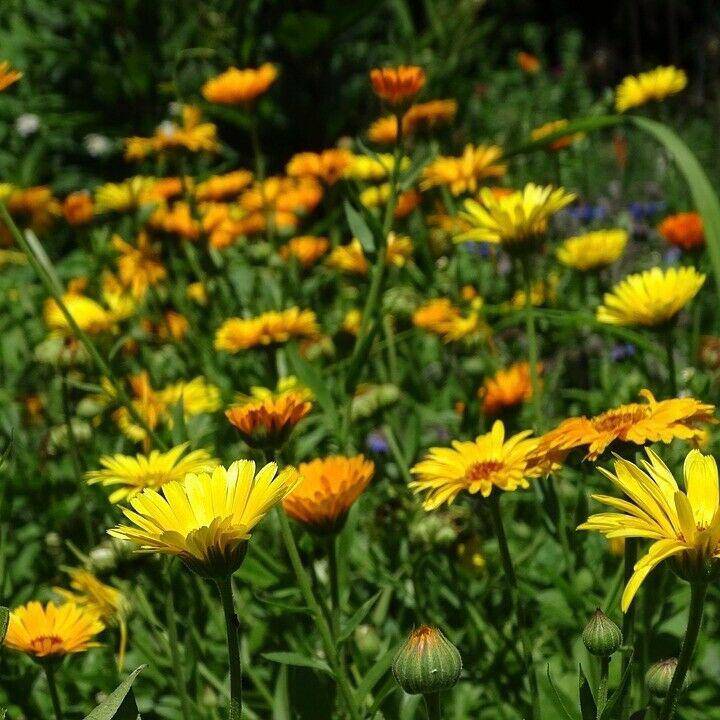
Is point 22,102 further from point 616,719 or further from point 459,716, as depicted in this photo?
point 616,719

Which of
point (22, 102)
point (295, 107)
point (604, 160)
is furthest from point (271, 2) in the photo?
point (604, 160)

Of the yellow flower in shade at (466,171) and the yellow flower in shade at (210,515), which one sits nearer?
the yellow flower in shade at (210,515)

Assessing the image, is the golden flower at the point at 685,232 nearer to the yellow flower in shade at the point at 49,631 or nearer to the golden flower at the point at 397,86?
the golden flower at the point at 397,86

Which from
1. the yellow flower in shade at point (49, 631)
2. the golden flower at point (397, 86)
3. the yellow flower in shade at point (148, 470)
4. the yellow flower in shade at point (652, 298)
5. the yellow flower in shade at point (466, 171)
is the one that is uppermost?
the golden flower at point (397, 86)

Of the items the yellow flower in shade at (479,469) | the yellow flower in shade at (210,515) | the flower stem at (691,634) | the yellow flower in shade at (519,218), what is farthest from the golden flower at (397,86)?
the flower stem at (691,634)

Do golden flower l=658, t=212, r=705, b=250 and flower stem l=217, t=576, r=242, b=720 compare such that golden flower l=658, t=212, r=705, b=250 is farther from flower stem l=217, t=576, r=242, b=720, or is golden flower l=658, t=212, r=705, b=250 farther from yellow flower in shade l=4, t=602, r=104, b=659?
flower stem l=217, t=576, r=242, b=720

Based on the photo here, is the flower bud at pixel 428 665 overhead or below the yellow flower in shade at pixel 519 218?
below
